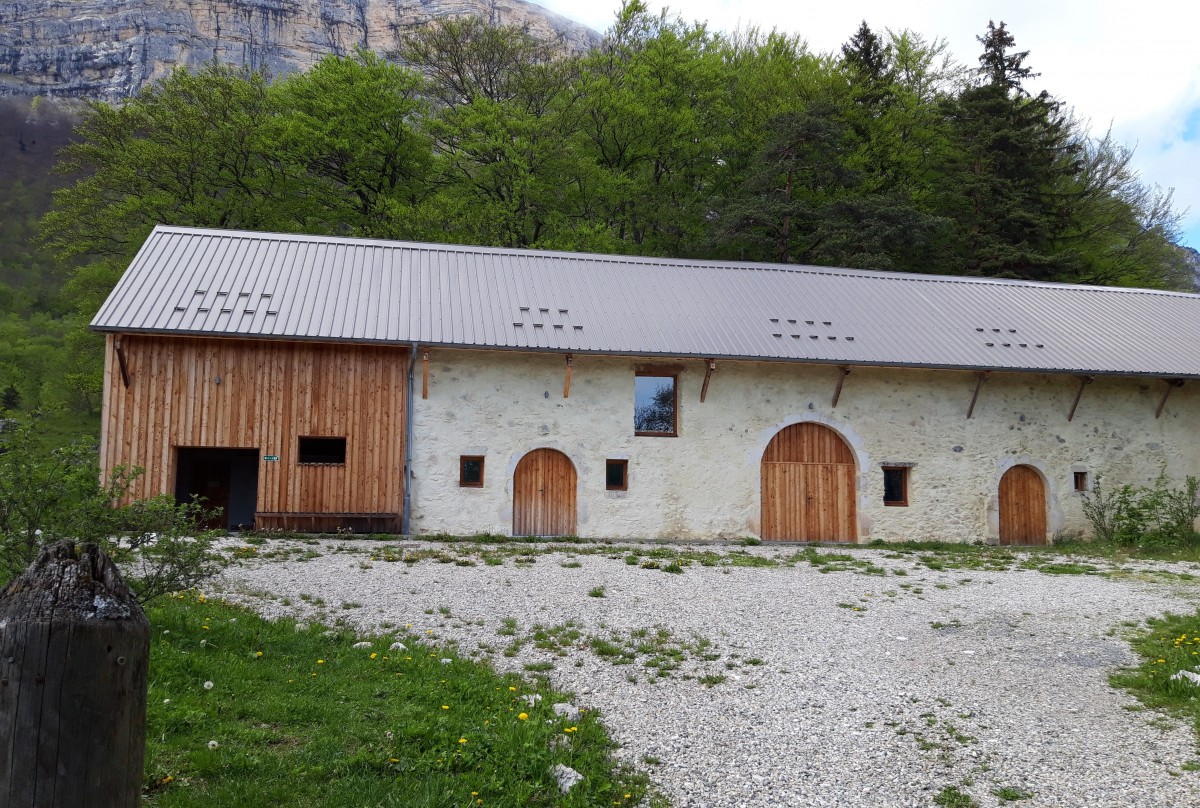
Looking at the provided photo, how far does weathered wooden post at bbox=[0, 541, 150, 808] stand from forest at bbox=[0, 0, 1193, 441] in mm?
22360

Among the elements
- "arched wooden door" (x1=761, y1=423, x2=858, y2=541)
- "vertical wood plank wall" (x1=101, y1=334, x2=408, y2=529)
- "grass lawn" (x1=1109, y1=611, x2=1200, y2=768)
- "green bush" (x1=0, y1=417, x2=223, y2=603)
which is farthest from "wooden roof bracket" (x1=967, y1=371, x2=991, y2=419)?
"green bush" (x1=0, y1=417, x2=223, y2=603)

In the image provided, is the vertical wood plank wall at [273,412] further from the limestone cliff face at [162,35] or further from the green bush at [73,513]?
the limestone cliff face at [162,35]

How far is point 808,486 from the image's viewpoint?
52.3 ft

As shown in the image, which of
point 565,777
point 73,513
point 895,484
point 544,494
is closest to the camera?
point 565,777

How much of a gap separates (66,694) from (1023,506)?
58.0 feet

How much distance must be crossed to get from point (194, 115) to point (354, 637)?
2191 centimetres

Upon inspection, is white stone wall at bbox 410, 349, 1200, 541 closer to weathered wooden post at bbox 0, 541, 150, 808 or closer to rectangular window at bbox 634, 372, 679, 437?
rectangular window at bbox 634, 372, 679, 437

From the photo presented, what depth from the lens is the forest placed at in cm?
2389

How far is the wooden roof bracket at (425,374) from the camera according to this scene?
1435cm

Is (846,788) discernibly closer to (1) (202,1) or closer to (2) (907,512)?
(2) (907,512)

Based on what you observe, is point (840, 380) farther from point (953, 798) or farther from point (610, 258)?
point (953, 798)

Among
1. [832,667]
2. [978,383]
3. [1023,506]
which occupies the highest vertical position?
[978,383]

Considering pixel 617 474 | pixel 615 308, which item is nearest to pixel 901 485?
pixel 617 474

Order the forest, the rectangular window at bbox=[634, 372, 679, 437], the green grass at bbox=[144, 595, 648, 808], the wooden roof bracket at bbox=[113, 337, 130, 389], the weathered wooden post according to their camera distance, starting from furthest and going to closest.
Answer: the forest, the rectangular window at bbox=[634, 372, 679, 437], the wooden roof bracket at bbox=[113, 337, 130, 389], the green grass at bbox=[144, 595, 648, 808], the weathered wooden post
